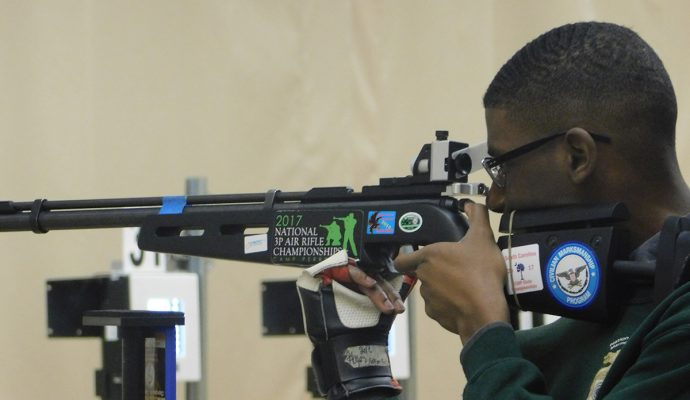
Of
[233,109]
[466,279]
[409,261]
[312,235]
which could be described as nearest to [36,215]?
[312,235]

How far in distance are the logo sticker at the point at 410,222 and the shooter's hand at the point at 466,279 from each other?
0.13 metres

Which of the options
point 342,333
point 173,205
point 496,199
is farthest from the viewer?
point 173,205

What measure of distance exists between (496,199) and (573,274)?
0.17 metres

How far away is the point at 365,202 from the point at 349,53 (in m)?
2.24

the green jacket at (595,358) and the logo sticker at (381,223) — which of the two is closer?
the green jacket at (595,358)

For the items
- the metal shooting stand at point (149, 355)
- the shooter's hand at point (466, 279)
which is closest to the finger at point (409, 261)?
the shooter's hand at point (466, 279)

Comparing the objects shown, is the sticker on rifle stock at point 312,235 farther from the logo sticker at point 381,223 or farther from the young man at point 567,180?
the young man at point 567,180

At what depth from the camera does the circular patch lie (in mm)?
1266

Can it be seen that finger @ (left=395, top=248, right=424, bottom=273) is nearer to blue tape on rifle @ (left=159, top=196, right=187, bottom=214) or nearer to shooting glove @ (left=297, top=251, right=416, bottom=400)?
shooting glove @ (left=297, top=251, right=416, bottom=400)

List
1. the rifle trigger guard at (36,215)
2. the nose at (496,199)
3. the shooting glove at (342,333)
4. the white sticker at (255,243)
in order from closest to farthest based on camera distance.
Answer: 1. the nose at (496,199)
2. the shooting glove at (342,333)
3. the white sticker at (255,243)
4. the rifle trigger guard at (36,215)

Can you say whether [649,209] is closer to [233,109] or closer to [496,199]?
[496,199]

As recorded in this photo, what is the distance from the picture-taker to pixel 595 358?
1295mm

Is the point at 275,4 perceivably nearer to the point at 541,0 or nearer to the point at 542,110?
the point at 541,0

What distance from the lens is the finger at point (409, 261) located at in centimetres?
142
